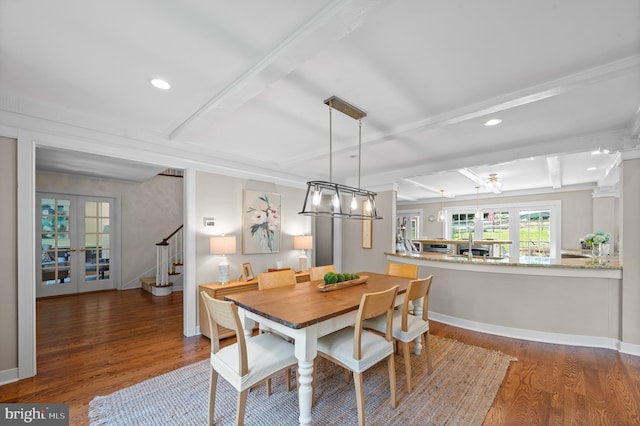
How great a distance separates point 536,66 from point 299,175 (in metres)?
3.57

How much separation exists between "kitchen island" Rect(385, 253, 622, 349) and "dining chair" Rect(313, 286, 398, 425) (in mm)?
2183

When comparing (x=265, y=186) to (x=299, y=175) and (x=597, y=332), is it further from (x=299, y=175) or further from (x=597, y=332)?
(x=597, y=332)

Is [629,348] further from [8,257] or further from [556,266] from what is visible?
[8,257]

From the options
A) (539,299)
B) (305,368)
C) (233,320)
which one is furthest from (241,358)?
(539,299)

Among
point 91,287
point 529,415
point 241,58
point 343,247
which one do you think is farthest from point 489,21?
point 91,287

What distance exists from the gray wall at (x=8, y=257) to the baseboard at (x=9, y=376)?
2 centimetres

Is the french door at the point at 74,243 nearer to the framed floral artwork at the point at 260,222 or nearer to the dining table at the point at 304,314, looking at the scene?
the framed floral artwork at the point at 260,222

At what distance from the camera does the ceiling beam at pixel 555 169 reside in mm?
4098

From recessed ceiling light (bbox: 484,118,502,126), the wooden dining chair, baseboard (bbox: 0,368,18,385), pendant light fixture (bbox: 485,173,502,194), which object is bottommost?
baseboard (bbox: 0,368,18,385)

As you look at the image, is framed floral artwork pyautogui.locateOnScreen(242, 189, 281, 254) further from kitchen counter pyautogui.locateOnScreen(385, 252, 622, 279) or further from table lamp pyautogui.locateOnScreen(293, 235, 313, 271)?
kitchen counter pyautogui.locateOnScreen(385, 252, 622, 279)

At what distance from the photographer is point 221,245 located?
11.6ft

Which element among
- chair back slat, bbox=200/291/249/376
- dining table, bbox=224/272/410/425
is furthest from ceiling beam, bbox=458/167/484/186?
chair back slat, bbox=200/291/249/376

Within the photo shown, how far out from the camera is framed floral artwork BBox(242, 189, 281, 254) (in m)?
4.12

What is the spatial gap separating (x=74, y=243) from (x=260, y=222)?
14.0 ft
